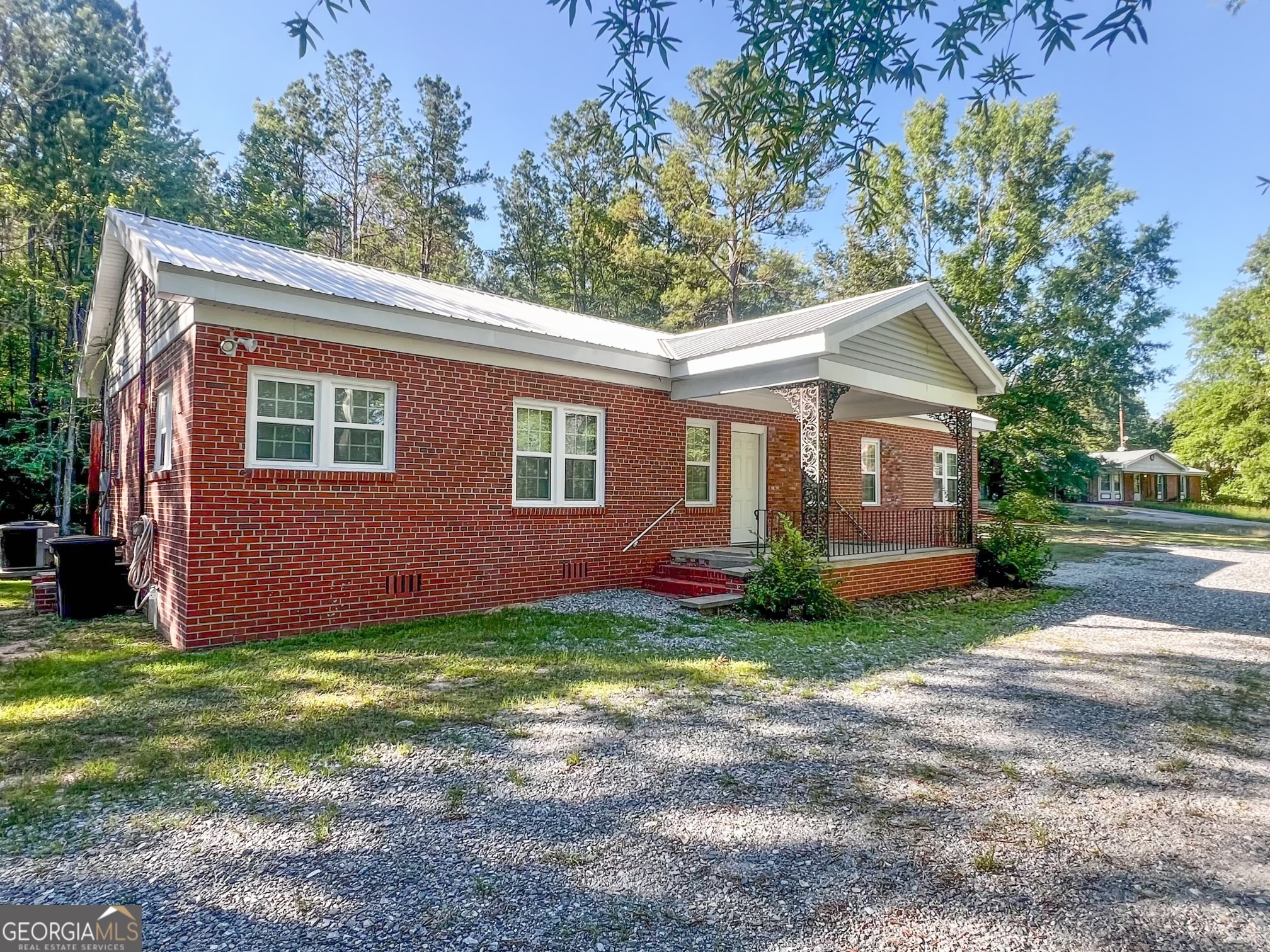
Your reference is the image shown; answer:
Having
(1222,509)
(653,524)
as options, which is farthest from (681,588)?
(1222,509)

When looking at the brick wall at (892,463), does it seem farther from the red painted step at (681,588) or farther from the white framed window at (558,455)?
the white framed window at (558,455)

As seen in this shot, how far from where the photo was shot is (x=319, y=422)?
695 centimetres

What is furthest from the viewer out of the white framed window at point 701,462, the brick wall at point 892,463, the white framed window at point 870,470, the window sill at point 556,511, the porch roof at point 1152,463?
the porch roof at point 1152,463

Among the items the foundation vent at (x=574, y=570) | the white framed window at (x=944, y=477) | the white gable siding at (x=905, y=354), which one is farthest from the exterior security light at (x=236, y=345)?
the white framed window at (x=944, y=477)

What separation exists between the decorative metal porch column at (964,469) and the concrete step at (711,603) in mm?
5655

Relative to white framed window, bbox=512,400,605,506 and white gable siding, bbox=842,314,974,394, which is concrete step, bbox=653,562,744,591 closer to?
white framed window, bbox=512,400,605,506

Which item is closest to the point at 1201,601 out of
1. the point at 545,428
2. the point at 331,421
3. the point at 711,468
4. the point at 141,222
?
the point at 711,468

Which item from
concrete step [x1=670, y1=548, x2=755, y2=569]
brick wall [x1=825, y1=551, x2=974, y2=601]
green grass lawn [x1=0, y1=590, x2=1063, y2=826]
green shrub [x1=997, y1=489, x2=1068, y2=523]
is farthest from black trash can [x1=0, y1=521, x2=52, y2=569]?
green shrub [x1=997, y1=489, x2=1068, y2=523]

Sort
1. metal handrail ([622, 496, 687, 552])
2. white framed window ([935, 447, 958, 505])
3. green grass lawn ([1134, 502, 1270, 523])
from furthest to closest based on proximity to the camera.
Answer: green grass lawn ([1134, 502, 1270, 523]) → white framed window ([935, 447, 958, 505]) → metal handrail ([622, 496, 687, 552])

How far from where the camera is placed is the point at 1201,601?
9523 mm

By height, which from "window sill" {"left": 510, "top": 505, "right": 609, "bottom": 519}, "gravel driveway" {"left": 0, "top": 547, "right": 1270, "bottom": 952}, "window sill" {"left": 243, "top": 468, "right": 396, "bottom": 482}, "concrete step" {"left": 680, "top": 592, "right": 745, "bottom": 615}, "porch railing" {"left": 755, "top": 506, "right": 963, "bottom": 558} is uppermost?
"window sill" {"left": 243, "top": 468, "right": 396, "bottom": 482}

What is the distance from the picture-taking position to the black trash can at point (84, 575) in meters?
7.86

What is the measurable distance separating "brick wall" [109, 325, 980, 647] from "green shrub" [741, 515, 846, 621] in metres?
2.22

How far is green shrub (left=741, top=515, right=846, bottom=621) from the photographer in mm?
8055
